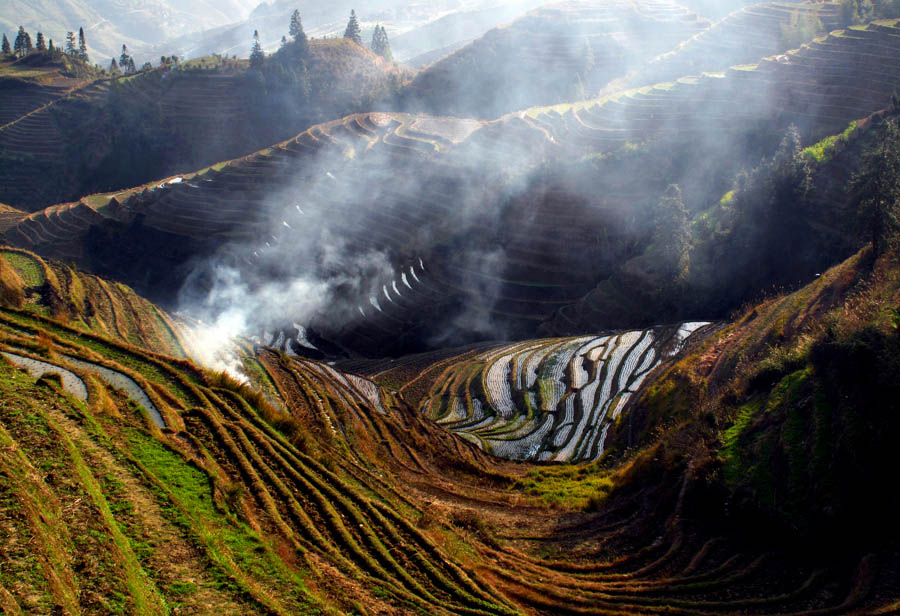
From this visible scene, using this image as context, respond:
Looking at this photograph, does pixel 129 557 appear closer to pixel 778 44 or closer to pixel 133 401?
pixel 133 401

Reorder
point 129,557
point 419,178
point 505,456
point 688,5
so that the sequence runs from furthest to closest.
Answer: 1. point 688,5
2. point 419,178
3. point 505,456
4. point 129,557

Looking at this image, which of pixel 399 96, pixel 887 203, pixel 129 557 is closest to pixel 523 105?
pixel 399 96

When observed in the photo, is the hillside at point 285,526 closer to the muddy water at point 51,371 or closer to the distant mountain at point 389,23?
the muddy water at point 51,371

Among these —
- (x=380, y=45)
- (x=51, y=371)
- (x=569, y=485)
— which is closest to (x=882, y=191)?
(x=569, y=485)

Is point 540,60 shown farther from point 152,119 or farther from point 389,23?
point 389,23

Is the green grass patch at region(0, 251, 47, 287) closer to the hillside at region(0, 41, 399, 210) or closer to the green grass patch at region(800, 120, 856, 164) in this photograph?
the green grass patch at region(800, 120, 856, 164)
